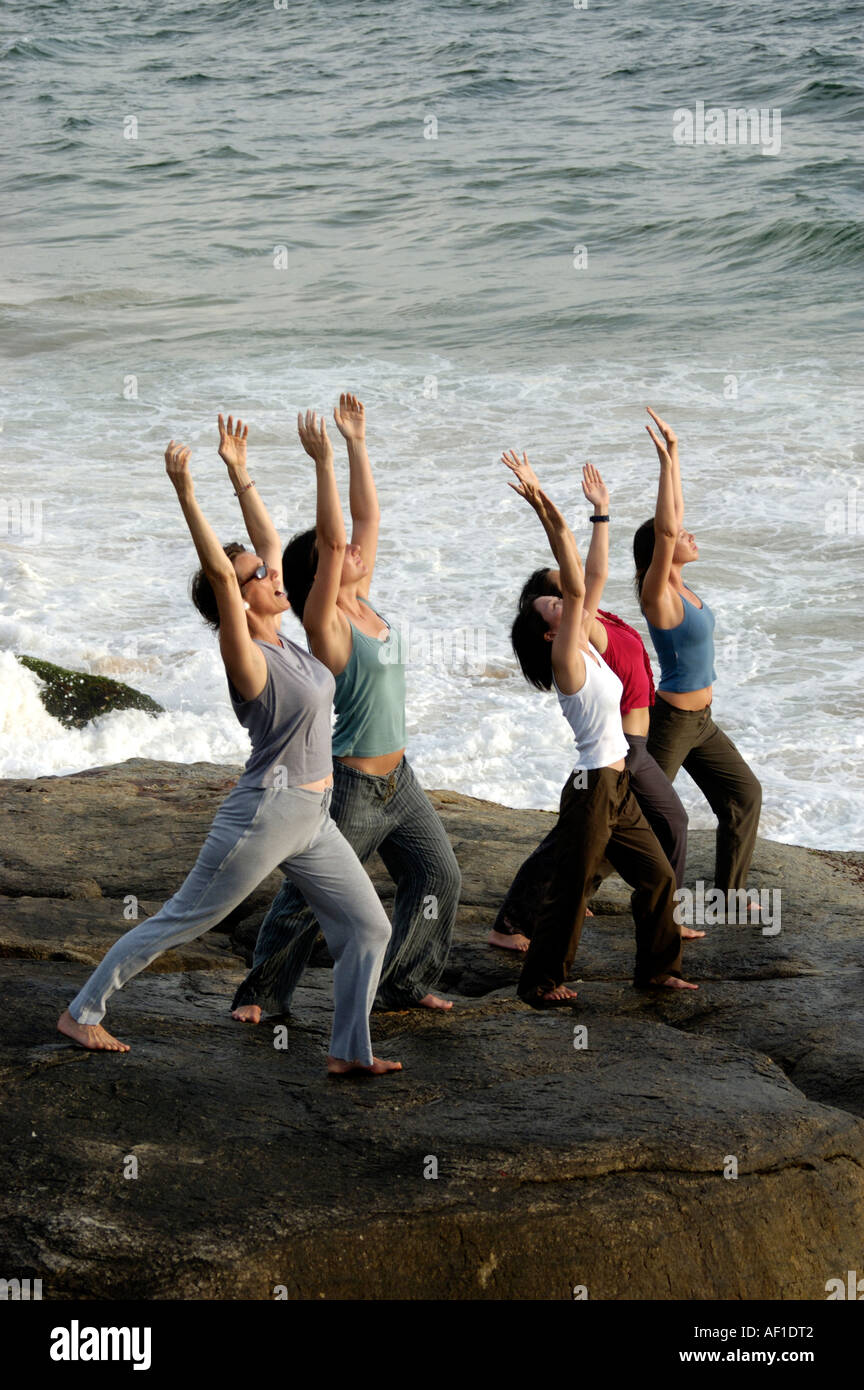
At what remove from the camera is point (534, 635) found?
494 centimetres

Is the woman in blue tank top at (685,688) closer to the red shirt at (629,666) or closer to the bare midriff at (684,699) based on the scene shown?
the bare midriff at (684,699)

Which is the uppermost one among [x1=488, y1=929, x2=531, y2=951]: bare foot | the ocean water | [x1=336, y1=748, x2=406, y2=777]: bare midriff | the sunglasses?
the ocean water

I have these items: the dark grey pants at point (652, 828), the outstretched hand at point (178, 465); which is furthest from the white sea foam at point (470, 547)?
the outstretched hand at point (178, 465)

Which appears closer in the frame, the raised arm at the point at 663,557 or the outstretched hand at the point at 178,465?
the outstretched hand at the point at 178,465

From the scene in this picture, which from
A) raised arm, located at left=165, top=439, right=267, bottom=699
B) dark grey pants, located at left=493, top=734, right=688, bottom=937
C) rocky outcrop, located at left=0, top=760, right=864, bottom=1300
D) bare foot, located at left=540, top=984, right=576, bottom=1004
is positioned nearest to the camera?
rocky outcrop, located at left=0, top=760, right=864, bottom=1300

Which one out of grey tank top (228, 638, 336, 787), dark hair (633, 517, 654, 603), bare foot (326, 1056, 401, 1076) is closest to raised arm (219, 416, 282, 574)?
grey tank top (228, 638, 336, 787)

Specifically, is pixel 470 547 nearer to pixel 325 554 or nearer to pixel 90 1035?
pixel 325 554

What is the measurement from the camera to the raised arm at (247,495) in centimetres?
444

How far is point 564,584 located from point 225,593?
4.37ft

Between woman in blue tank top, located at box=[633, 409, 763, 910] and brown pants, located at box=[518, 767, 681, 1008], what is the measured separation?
885 mm

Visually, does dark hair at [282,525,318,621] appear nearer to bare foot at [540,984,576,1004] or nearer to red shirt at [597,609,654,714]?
red shirt at [597,609,654,714]

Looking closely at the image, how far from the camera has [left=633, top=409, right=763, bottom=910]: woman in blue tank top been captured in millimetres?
5637

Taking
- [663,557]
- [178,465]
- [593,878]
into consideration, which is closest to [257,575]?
[178,465]
